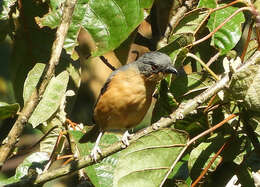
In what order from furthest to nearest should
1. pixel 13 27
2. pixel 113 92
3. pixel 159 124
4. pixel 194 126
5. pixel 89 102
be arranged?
pixel 89 102, pixel 113 92, pixel 13 27, pixel 194 126, pixel 159 124

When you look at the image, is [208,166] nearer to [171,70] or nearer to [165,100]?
[165,100]

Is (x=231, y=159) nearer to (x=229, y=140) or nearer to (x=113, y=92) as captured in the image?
(x=229, y=140)

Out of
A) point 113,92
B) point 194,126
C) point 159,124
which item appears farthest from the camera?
point 113,92

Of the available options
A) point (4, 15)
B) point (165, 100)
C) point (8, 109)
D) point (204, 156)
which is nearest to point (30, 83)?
point (8, 109)

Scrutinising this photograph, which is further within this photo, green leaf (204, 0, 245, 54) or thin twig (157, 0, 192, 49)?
thin twig (157, 0, 192, 49)

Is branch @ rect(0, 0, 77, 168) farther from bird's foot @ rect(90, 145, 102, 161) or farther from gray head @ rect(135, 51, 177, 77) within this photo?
gray head @ rect(135, 51, 177, 77)

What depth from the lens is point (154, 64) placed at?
171 inches

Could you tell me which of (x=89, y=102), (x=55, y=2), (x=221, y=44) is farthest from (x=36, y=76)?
(x=89, y=102)

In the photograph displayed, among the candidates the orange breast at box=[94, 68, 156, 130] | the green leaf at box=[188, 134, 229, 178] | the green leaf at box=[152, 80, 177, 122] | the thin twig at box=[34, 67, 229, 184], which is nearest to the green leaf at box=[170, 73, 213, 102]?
the green leaf at box=[152, 80, 177, 122]

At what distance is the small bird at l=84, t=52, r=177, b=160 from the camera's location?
173 inches

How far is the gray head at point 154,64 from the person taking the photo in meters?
4.01

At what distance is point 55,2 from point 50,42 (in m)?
0.64

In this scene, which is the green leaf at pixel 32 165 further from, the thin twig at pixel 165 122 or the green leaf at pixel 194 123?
the green leaf at pixel 194 123

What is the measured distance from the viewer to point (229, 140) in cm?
301
